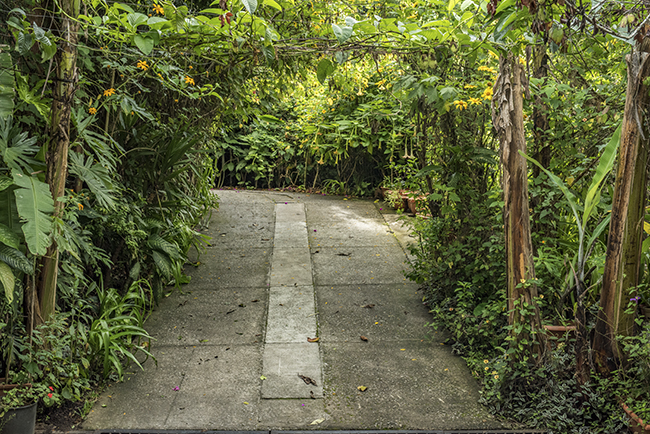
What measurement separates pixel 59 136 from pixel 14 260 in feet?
2.59

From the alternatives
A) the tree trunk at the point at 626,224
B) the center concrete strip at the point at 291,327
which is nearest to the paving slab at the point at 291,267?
the center concrete strip at the point at 291,327

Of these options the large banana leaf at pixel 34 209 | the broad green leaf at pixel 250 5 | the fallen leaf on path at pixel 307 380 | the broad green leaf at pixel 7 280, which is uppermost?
the broad green leaf at pixel 250 5

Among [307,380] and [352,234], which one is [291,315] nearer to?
[307,380]

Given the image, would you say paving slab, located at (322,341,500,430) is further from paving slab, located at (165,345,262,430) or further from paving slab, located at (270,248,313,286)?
paving slab, located at (270,248,313,286)

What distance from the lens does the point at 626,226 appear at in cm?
299

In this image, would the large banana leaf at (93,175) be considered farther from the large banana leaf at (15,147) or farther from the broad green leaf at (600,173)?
the broad green leaf at (600,173)

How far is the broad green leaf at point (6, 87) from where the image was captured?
281 cm

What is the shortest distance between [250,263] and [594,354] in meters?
3.79

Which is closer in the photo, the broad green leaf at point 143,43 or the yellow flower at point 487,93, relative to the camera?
the broad green leaf at point 143,43

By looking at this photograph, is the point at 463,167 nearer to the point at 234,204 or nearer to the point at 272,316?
the point at 272,316

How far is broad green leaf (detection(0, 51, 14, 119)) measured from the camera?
2.81 metres

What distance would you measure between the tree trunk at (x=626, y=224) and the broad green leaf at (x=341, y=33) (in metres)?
1.58

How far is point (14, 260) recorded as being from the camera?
9.20 feet

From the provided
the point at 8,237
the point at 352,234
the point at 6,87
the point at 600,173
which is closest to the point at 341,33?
the point at 600,173
